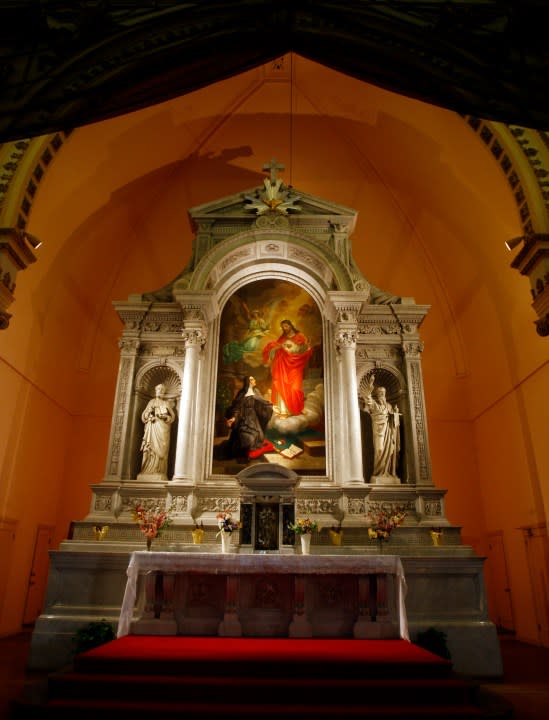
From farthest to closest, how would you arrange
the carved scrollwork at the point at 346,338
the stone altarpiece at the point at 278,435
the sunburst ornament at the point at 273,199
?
the sunburst ornament at the point at 273,199 → the carved scrollwork at the point at 346,338 → the stone altarpiece at the point at 278,435

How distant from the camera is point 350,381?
9.45 meters

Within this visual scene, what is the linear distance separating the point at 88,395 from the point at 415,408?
801 centimetres

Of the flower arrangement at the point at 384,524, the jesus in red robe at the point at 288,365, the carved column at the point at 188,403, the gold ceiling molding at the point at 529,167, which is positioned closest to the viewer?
the gold ceiling molding at the point at 529,167

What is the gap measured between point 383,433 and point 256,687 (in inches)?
207

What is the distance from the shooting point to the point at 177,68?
509 cm

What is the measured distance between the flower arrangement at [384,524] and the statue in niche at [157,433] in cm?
355

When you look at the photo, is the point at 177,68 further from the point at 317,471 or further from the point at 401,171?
the point at 401,171

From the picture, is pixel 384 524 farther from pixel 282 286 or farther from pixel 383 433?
pixel 282 286

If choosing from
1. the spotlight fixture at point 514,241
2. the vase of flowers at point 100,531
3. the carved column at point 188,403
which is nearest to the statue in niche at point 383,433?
the carved column at point 188,403

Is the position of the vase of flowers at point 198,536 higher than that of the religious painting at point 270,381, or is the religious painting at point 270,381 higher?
the religious painting at point 270,381

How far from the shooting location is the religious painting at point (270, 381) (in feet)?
30.9

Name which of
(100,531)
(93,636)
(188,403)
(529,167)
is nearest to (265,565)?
(93,636)

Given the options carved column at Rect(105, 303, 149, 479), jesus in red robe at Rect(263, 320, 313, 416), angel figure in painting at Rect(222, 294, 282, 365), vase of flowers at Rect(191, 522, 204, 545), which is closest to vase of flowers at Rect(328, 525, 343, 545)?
vase of flowers at Rect(191, 522, 204, 545)

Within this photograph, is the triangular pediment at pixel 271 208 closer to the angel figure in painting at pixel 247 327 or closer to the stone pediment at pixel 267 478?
the angel figure in painting at pixel 247 327
